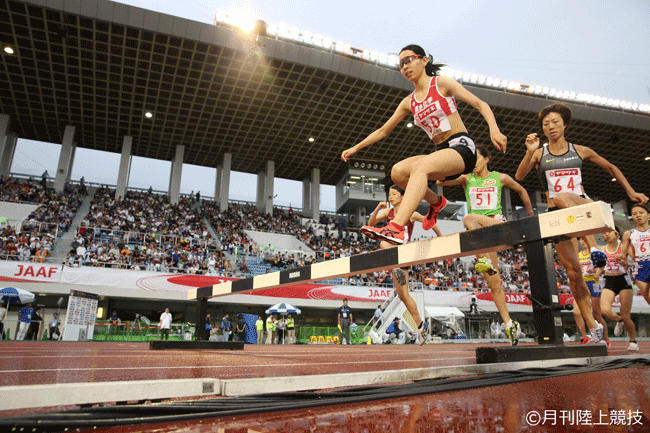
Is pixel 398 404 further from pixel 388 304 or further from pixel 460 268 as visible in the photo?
pixel 460 268

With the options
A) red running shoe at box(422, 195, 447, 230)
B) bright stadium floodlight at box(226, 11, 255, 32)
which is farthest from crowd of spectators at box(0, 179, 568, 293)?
red running shoe at box(422, 195, 447, 230)

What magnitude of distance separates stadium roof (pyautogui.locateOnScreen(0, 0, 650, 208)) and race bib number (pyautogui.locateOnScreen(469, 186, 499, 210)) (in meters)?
16.5

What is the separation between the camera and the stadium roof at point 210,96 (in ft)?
56.7

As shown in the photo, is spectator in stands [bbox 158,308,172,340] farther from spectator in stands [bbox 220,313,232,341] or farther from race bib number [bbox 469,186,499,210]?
race bib number [bbox 469,186,499,210]

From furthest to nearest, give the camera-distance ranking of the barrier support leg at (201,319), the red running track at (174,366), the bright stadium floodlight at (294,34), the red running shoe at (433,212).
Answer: the bright stadium floodlight at (294,34), the barrier support leg at (201,319), the red running shoe at (433,212), the red running track at (174,366)

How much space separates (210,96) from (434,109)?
66.7 ft

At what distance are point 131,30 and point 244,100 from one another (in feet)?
20.5

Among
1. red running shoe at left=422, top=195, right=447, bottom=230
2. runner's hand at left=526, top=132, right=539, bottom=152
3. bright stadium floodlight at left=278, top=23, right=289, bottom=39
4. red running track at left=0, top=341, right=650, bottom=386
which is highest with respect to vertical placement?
bright stadium floodlight at left=278, top=23, right=289, bottom=39

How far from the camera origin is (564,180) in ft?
11.5

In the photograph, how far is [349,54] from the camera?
2088cm

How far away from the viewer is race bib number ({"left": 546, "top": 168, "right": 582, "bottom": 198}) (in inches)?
136

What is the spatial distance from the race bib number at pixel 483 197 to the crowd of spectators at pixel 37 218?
1534 cm

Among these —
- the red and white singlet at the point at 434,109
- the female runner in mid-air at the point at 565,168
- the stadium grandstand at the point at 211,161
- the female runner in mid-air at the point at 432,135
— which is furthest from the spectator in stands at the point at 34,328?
the female runner in mid-air at the point at 565,168

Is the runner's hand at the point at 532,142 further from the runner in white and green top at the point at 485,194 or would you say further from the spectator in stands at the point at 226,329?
the spectator in stands at the point at 226,329
